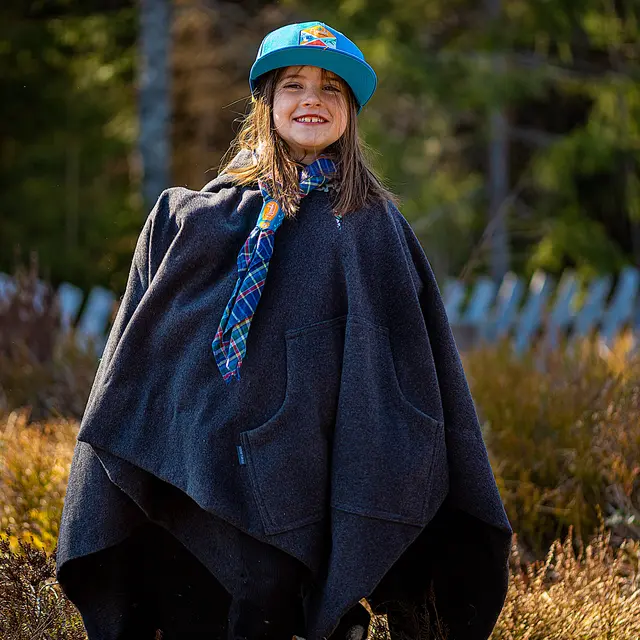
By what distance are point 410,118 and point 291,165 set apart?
12.6m

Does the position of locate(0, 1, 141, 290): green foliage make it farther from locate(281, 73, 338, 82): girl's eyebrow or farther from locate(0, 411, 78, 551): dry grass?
locate(281, 73, 338, 82): girl's eyebrow

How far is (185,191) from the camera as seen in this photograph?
2.76 metres

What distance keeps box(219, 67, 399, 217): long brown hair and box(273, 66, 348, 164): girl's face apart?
0.07 feet

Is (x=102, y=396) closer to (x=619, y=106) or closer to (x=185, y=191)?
(x=185, y=191)

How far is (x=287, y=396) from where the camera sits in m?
2.52

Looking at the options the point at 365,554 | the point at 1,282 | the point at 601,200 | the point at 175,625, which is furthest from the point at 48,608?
the point at 601,200

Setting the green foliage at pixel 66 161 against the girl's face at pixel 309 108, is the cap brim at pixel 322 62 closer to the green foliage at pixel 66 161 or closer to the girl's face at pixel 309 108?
the girl's face at pixel 309 108

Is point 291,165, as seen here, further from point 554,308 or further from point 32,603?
point 554,308

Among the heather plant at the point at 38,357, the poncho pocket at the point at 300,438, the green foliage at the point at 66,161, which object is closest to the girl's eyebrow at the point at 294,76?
the poncho pocket at the point at 300,438

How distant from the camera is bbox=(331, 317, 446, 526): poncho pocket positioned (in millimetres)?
2504

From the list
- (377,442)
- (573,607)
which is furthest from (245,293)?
(573,607)

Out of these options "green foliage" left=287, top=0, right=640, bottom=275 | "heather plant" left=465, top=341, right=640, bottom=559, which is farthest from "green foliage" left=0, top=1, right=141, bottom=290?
"heather plant" left=465, top=341, right=640, bottom=559

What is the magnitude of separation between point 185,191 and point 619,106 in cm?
1128

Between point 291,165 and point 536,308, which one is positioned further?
point 536,308
